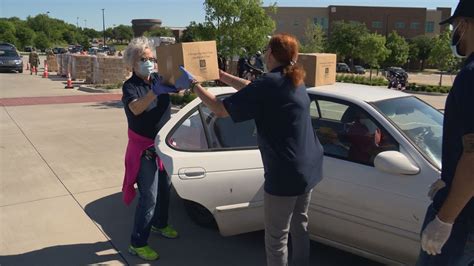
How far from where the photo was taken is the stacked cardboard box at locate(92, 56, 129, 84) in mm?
20141

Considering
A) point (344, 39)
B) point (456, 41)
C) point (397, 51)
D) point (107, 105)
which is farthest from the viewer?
point (344, 39)

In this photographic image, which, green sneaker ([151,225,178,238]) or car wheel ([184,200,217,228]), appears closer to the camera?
green sneaker ([151,225,178,238])

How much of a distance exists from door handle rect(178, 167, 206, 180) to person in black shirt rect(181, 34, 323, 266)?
36.1 inches

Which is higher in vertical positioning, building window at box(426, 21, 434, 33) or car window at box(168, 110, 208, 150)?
building window at box(426, 21, 434, 33)

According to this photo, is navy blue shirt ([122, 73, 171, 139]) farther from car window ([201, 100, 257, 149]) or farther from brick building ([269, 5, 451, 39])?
brick building ([269, 5, 451, 39])

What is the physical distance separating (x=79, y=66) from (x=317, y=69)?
67.2 ft

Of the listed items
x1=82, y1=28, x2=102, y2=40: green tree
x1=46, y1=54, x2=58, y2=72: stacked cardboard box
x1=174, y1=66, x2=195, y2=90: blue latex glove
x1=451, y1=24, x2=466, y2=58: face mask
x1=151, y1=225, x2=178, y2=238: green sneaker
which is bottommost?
x1=151, y1=225, x2=178, y2=238: green sneaker

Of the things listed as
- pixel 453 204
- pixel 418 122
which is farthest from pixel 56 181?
pixel 453 204

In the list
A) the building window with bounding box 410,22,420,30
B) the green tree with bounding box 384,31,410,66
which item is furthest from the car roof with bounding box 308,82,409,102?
the building window with bounding box 410,22,420,30

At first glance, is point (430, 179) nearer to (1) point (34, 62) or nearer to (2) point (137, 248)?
(2) point (137, 248)

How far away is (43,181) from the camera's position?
5.95m

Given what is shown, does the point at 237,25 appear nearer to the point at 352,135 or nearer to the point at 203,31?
the point at 203,31

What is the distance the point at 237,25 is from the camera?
1438 centimetres

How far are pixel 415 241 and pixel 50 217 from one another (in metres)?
3.54
